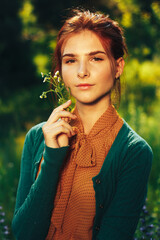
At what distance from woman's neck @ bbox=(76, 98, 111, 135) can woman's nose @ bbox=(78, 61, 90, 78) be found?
0.20 m

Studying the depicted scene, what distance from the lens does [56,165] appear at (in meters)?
1.41

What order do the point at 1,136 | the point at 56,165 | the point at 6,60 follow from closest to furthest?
1. the point at 56,165
2. the point at 1,136
3. the point at 6,60

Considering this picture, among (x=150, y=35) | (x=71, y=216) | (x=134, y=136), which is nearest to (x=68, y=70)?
(x=134, y=136)

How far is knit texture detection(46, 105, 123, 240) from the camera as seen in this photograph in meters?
1.52

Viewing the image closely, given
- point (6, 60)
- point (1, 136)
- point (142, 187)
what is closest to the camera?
point (142, 187)

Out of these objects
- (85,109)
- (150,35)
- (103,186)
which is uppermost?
(150,35)

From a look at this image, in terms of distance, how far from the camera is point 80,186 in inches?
60.6

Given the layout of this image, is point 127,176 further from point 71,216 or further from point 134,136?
point 71,216

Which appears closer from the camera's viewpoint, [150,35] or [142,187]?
[142,187]

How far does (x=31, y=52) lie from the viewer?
1048 centimetres

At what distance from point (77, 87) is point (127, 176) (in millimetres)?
509

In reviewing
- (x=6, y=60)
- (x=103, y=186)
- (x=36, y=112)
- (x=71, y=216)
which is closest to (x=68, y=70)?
(x=103, y=186)

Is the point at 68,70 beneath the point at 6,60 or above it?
beneath

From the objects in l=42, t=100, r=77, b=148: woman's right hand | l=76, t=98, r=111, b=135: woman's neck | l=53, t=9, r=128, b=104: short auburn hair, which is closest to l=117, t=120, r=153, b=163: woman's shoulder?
l=76, t=98, r=111, b=135: woman's neck
